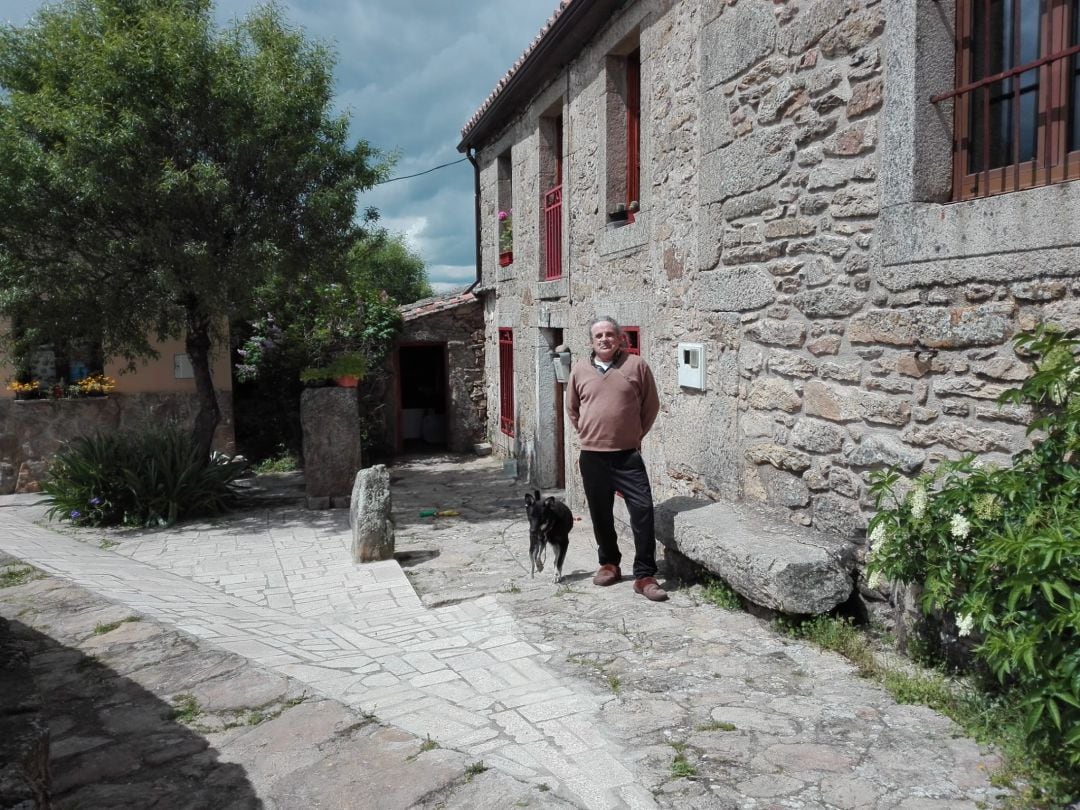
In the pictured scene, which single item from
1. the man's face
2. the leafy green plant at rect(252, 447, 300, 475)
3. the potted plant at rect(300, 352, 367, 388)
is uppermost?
the man's face

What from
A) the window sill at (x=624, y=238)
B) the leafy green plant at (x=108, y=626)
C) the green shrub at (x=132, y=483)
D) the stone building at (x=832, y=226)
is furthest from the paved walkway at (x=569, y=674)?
the window sill at (x=624, y=238)

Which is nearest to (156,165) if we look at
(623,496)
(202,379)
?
(202,379)

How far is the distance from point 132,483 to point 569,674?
6105 millimetres

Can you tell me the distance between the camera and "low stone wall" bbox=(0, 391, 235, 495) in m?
10.0

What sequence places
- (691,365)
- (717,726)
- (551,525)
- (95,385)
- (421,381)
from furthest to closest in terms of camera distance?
(421,381), (95,385), (691,365), (551,525), (717,726)

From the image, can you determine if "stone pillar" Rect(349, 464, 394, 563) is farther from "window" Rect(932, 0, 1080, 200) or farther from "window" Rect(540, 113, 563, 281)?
"window" Rect(932, 0, 1080, 200)

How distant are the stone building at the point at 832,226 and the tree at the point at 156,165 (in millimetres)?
2853

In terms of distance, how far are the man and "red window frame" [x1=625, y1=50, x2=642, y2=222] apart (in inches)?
100

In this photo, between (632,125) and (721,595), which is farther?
(632,125)

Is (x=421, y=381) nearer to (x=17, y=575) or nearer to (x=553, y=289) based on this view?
(x=553, y=289)

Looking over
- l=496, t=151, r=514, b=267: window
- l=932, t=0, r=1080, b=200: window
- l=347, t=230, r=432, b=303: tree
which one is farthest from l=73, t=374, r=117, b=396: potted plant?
l=347, t=230, r=432, b=303: tree

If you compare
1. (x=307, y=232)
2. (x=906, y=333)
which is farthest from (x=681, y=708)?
(x=307, y=232)

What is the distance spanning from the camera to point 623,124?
728 centimetres

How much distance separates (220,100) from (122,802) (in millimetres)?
6412
